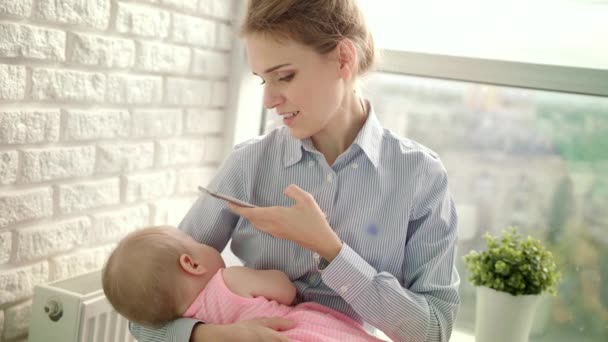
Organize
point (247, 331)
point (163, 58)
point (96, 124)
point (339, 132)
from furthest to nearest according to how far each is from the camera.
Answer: point (163, 58)
point (96, 124)
point (339, 132)
point (247, 331)

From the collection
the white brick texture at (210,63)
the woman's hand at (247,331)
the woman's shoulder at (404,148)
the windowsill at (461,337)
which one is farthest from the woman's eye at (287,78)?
the windowsill at (461,337)

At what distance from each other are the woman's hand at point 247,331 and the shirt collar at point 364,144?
451 mm

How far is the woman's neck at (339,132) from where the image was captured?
72.9 inches

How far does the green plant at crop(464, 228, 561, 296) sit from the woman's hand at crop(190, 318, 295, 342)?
3.21 ft

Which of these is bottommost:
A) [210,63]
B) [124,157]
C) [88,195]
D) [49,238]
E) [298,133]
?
[49,238]

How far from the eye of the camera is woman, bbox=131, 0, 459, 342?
5.34ft

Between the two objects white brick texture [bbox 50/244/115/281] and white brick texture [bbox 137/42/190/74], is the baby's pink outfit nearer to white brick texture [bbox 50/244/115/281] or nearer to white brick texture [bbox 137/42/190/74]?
white brick texture [bbox 50/244/115/281]

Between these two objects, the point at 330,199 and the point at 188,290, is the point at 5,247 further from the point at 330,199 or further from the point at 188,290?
the point at 330,199

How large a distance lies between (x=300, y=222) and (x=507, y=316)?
1.01m

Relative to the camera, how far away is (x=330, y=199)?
70.4 inches

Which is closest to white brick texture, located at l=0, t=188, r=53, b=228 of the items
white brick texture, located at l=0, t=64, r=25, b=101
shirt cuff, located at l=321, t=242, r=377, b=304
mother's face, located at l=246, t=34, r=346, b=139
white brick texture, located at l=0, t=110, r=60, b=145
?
white brick texture, located at l=0, t=110, r=60, b=145

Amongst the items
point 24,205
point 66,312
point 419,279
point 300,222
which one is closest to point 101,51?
point 24,205

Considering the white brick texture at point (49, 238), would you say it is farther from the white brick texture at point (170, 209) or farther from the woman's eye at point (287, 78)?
the woman's eye at point (287, 78)

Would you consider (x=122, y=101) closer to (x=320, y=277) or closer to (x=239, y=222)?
(x=239, y=222)
